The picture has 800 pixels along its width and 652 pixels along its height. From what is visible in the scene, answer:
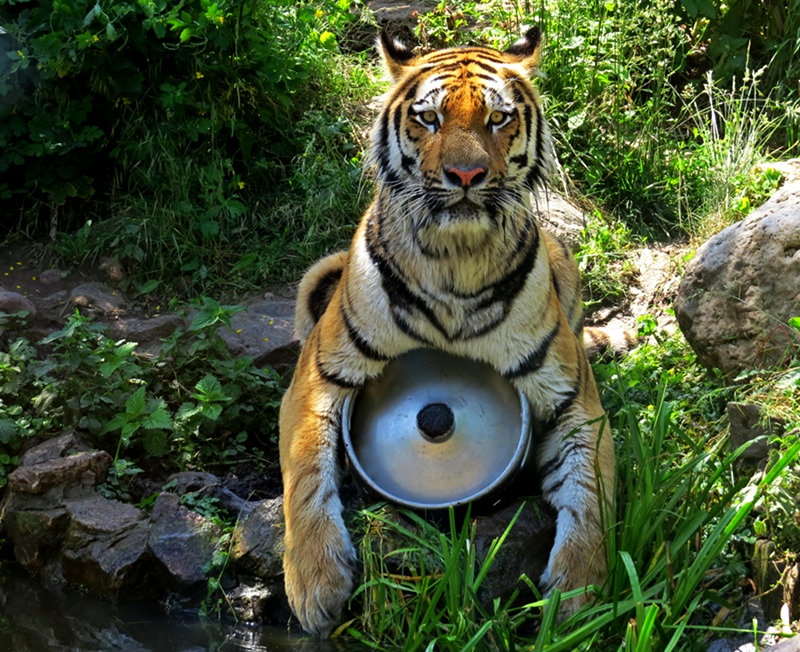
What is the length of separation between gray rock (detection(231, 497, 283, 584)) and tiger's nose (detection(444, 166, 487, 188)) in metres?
1.51

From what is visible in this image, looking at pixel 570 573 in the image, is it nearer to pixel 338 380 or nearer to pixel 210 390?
pixel 338 380

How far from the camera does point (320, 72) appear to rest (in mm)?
7715

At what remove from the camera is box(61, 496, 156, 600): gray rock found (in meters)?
4.59

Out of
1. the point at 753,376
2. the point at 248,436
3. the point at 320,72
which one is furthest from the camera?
the point at 320,72

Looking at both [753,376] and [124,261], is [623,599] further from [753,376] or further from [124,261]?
[124,261]

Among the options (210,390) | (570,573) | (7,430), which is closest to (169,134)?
(210,390)

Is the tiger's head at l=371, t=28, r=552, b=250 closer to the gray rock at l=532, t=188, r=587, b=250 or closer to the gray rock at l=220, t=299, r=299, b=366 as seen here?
the gray rock at l=220, t=299, r=299, b=366

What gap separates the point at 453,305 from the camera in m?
4.45

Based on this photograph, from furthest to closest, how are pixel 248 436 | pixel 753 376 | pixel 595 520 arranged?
pixel 248 436
pixel 753 376
pixel 595 520

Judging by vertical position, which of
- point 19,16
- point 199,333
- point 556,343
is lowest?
point 199,333

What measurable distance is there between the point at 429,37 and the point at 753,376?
13.6 feet

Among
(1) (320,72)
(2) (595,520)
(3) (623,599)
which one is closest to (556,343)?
(2) (595,520)

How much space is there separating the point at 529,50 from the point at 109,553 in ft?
8.96

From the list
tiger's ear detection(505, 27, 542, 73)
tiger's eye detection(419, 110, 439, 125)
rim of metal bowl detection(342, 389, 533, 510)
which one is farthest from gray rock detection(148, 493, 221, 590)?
tiger's ear detection(505, 27, 542, 73)
